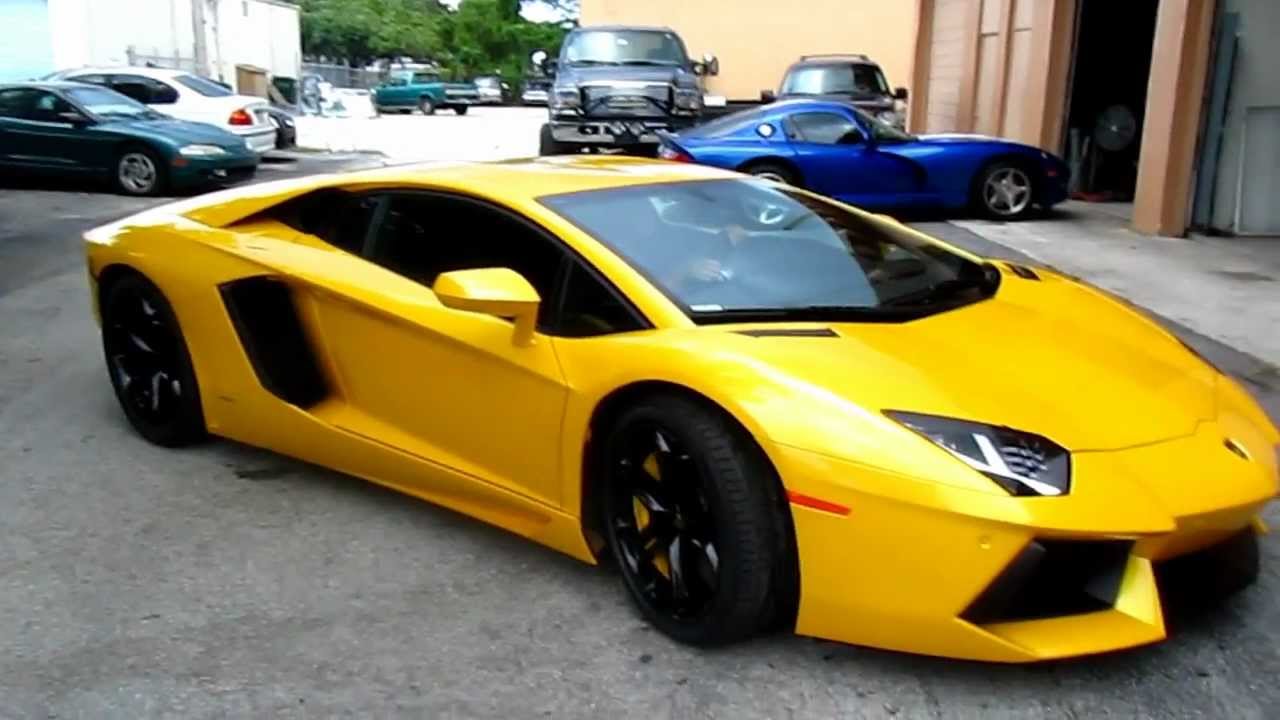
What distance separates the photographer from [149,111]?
16531 mm

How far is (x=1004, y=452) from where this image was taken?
2988 mm

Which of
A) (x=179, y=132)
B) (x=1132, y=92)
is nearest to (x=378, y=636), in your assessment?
(x=179, y=132)

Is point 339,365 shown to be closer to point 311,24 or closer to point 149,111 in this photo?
point 149,111

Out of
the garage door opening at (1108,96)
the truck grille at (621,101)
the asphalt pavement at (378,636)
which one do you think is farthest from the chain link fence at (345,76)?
the asphalt pavement at (378,636)

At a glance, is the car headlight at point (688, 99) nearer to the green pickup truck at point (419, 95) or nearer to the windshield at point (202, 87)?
the windshield at point (202, 87)

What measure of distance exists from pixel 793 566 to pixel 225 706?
143 cm

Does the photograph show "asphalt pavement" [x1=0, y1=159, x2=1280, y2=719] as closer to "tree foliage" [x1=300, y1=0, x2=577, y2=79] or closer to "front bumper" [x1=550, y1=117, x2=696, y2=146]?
"front bumper" [x1=550, y1=117, x2=696, y2=146]

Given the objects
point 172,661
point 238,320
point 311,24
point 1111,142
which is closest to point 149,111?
point 1111,142

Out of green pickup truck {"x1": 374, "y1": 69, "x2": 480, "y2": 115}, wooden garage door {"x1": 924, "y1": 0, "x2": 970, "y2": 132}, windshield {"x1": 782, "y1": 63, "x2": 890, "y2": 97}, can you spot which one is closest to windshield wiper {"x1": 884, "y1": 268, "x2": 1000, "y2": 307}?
windshield {"x1": 782, "y1": 63, "x2": 890, "y2": 97}

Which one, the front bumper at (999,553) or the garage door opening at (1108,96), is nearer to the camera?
the front bumper at (999,553)

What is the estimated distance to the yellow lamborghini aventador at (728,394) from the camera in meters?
2.96

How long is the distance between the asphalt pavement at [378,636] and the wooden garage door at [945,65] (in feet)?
53.8

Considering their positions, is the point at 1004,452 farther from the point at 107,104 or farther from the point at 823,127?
the point at 107,104

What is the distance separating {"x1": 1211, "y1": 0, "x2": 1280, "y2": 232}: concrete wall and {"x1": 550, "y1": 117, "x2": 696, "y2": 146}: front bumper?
6667 millimetres
